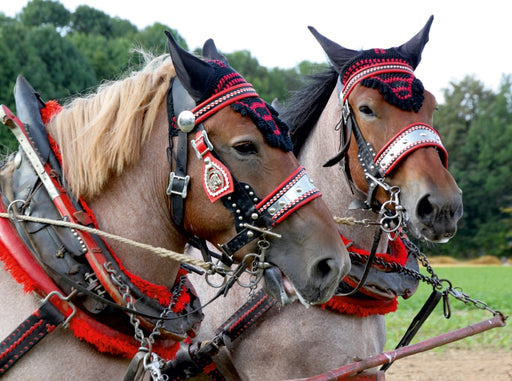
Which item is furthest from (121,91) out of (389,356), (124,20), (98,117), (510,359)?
(124,20)

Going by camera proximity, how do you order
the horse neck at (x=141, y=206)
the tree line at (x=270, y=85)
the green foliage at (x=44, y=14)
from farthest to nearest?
the green foliage at (x=44, y=14) < the tree line at (x=270, y=85) < the horse neck at (x=141, y=206)

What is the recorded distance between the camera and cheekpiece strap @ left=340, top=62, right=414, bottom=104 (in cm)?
329

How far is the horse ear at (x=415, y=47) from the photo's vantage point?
3.50m

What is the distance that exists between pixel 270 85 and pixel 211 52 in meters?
41.7

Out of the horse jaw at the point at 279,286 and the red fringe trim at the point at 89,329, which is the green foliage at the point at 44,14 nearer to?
the red fringe trim at the point at 89,329

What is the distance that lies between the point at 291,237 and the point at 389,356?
1.11 m

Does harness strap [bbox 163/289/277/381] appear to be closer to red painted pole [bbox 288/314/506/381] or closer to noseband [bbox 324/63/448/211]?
red painted pole [bbox 288/314/506/381]

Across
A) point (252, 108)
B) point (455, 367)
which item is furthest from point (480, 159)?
point (252, 108)

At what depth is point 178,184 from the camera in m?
2.22

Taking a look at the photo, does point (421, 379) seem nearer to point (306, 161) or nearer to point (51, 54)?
point (306, 161)

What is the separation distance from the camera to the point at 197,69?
7.31 ft

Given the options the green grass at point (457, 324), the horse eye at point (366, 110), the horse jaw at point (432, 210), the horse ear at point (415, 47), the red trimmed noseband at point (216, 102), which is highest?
the red trimmed noseband at point (216, 102)

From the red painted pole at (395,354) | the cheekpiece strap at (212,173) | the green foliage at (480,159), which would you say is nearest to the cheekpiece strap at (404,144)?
the red painted pole at (395,354)

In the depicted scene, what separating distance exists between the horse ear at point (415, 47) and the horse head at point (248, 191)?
5.05ft
